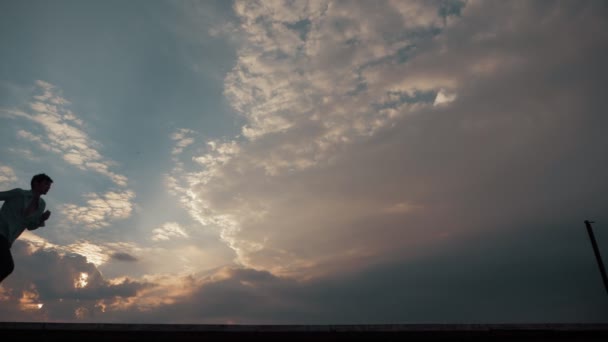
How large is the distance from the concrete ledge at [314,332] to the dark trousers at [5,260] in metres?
1.79

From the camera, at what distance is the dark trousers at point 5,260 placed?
536 cm

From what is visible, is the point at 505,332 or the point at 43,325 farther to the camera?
the point at 505,332

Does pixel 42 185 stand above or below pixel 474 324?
above

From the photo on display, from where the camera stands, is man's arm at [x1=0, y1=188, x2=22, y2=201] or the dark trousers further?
man's arm at [x1=0, y1=188, x2=22, y2=201]

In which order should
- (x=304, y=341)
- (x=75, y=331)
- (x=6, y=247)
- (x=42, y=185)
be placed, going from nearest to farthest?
(x=75, y=331) → (x=304, y=341) → (x=6, y=247) → (x=42, y=185)

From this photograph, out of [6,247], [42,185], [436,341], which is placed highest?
[42,185]

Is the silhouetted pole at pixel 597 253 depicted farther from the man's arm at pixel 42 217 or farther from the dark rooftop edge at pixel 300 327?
the man's arm at pixel 42 217

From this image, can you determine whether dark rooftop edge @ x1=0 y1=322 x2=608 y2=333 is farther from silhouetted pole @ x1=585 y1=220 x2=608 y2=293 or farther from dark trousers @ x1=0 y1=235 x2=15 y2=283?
silhouetted pole @ x1=585 y1=220 x2=608 y2=293

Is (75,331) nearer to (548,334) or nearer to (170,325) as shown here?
(170,325)

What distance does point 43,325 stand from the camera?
4.07 m

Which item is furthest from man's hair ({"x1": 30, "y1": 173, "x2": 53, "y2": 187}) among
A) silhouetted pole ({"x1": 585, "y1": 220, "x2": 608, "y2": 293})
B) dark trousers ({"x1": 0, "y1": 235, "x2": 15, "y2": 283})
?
silhouetted pole ({"x1": 585, "y1": 220, "x2": 608, "y2": 293})

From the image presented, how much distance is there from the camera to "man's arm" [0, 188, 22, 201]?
5707mm

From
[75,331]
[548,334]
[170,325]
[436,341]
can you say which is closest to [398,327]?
[436,341]

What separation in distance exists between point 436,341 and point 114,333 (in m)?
4.09
